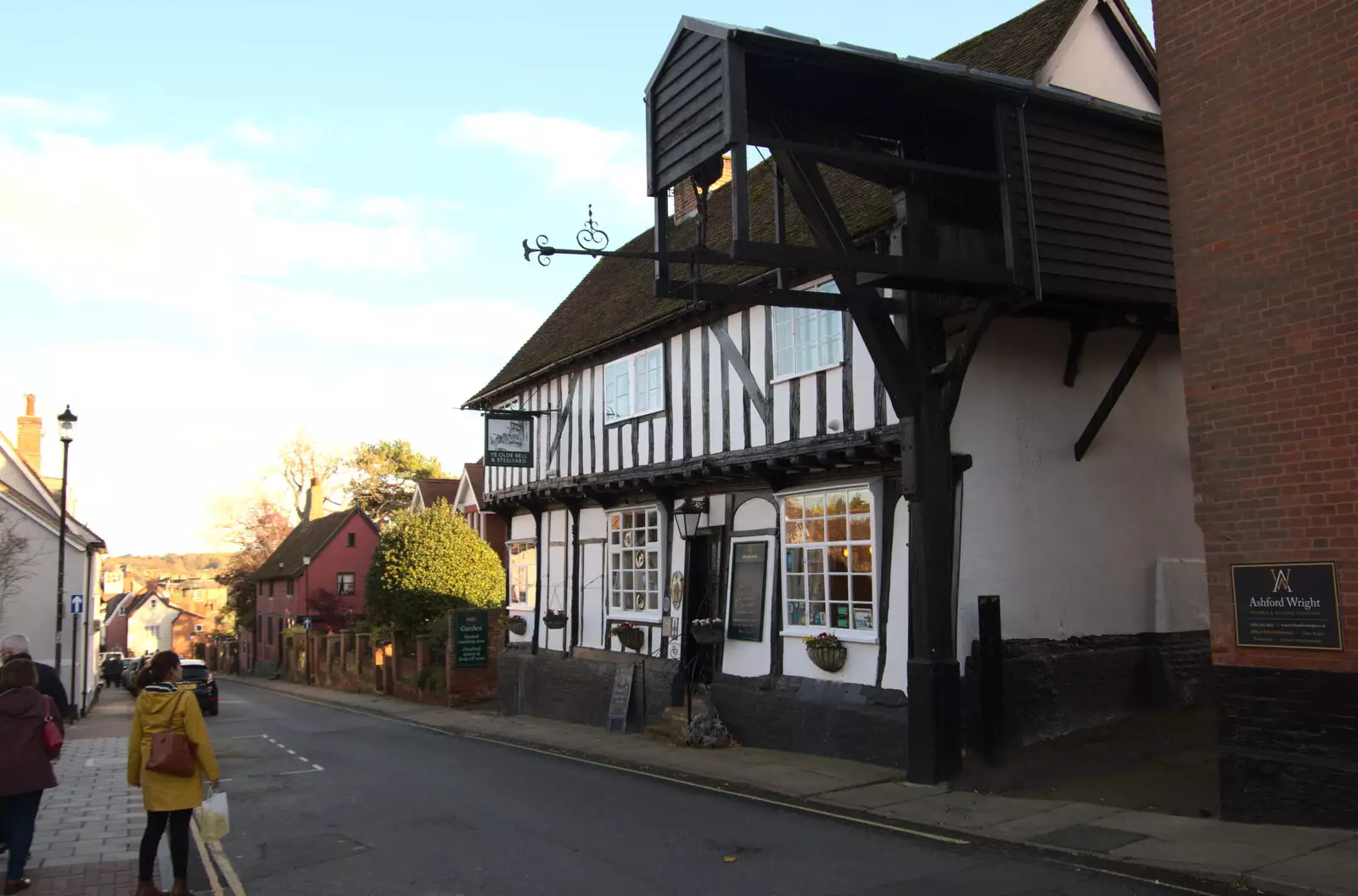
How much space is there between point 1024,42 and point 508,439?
1168 centimetres

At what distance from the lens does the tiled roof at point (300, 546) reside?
167 feet

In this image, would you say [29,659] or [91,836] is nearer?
[29,659]

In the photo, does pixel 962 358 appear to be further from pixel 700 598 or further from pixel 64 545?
pixel 64 545

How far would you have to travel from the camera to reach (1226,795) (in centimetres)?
828

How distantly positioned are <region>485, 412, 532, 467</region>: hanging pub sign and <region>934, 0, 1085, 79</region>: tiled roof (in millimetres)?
10389

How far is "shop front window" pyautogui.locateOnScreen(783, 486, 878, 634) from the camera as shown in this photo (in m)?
12.6

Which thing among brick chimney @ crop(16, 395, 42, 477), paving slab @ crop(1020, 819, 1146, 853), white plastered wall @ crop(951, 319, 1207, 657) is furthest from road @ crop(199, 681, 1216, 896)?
brick chimney @ crop(16, 395, 42, 477)

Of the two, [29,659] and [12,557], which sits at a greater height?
[12,557]

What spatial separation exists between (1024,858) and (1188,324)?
467 cm

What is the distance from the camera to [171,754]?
20.9ft

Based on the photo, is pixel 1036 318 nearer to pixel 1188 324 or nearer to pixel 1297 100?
pixel 1188 324

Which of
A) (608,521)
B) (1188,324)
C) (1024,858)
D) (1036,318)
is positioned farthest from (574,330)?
(1024,858)

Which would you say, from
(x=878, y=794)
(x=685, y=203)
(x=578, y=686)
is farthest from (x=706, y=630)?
(x=685, y=203)

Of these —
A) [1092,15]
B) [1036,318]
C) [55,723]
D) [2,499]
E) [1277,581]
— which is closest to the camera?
[55,723]
